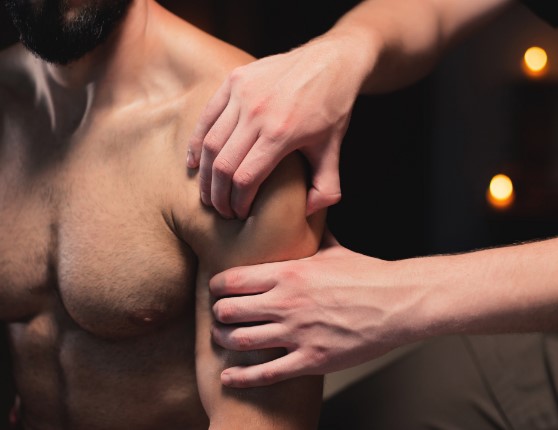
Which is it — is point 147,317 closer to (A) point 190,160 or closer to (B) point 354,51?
(A) point 190,160

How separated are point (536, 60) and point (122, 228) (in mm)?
955

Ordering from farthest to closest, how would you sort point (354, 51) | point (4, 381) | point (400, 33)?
point (4, 381) < point (400, 33) < point (354, 51)

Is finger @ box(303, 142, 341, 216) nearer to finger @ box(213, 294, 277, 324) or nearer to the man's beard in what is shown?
finger @ box(213, 294, 277, 324)

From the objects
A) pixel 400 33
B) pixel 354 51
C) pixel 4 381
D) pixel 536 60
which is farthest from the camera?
pixel 4 381

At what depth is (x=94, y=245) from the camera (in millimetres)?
1021

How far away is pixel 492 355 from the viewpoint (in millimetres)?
1352

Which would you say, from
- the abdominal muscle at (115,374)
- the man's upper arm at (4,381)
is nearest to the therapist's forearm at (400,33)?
the abdominal muscle at (115,374)

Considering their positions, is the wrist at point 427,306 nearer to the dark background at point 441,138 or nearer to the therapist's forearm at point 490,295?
the therapist's forearm at point 490,295

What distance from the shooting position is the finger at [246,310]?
3.01 ft

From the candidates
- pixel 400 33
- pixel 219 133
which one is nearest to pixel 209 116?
pixel 219 133

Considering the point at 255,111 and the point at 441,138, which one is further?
the point at 441,138

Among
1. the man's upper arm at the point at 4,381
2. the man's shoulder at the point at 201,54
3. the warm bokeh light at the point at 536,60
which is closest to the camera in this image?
the man's shoulder at the point at 201,54

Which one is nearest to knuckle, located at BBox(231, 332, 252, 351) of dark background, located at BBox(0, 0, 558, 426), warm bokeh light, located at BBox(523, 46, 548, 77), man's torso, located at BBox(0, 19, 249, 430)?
man's torso, located at BBox(0, 19, 249, 430)

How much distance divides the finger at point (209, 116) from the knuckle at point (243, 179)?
0.27 feet
